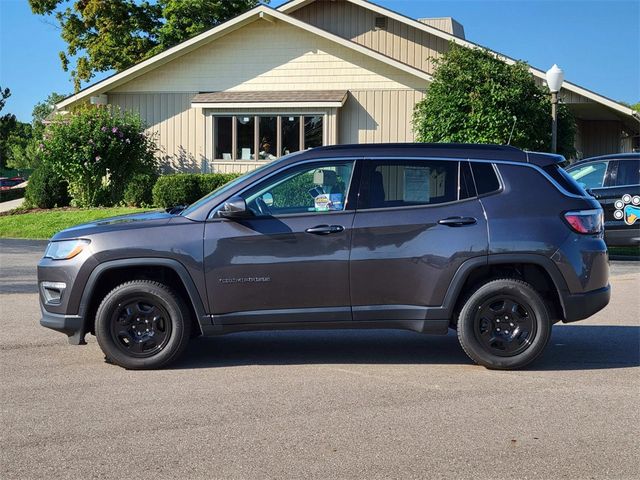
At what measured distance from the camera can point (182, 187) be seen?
69.4 ft

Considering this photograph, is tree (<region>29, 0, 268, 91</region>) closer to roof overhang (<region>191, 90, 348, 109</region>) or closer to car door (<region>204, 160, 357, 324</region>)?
roof overhang (<region>191, 90, 348, 109</region>)

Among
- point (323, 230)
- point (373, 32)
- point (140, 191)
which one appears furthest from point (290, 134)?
point (323, 230)

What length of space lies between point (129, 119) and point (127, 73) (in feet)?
6.44

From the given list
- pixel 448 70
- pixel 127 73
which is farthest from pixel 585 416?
pixel 127 73

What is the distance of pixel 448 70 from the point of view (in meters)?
20.1

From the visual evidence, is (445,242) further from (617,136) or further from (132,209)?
(617,136)

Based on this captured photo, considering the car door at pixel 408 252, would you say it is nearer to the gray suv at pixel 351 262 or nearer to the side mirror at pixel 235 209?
the gray suv at pixel 351 262

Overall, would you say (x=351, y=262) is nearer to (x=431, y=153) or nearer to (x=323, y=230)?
(x=323, y=230)

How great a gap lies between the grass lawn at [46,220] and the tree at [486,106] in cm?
850

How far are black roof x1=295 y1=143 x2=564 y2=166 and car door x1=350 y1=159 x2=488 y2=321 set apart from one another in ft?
1.49

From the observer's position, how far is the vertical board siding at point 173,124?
2420 centimetres

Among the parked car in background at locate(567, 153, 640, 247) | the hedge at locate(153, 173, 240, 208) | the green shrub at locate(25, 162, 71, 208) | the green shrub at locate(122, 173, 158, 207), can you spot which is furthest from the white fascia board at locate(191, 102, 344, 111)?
the parked car in background at locate(567, 153, 640, 247)

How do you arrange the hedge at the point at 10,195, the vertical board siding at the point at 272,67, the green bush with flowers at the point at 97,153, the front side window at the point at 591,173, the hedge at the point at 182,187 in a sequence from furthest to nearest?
the hedge at the point at 10,195 → the vertical board siding at the point at 272,67 → the green bush with flowers at the point at 97,153 → the hedge at the point at 182,187 → the front side window at the point at 591,173

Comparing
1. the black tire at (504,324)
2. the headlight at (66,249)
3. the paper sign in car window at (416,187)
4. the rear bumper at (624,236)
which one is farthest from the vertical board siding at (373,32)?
the headlight at (66,249)
